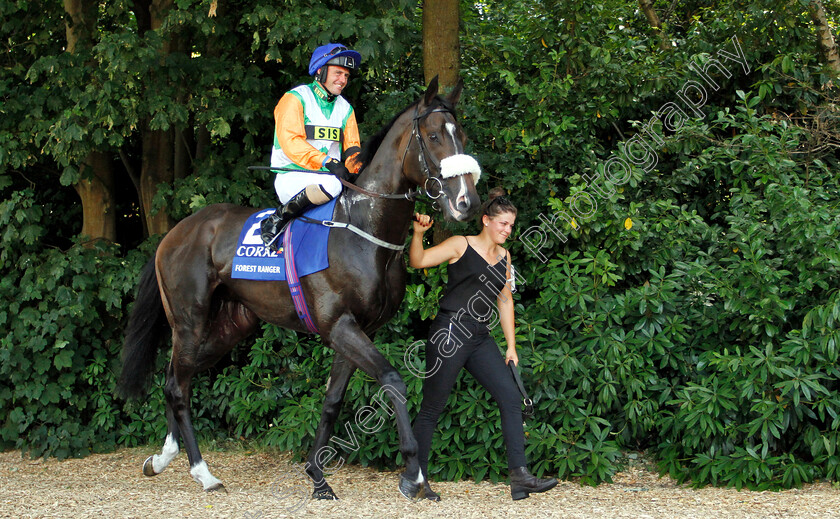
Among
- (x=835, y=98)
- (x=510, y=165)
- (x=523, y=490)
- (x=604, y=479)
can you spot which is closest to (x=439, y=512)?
(x=523, y=490)

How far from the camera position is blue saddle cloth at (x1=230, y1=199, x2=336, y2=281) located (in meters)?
4.60

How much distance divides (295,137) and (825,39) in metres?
4.74

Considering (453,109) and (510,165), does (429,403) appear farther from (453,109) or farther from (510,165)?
(510,165)

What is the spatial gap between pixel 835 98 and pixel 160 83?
19.0 feet

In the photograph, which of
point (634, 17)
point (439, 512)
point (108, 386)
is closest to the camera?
point (439, 512)

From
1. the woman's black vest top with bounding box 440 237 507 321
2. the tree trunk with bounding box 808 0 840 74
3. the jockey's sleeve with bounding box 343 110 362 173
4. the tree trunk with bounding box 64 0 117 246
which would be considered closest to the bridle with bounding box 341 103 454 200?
the jockey's sleeve with bounding box 343 110 362 173

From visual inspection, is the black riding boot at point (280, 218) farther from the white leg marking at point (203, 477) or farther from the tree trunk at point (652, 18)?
the tree trunk at point (652, 18)

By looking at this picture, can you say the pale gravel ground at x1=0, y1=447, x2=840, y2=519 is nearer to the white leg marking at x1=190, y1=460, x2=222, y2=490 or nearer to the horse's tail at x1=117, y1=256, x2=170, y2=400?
the white leg marking at x1=190, y1=460, x2=222, y2=490

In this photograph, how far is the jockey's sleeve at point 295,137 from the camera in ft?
15.2

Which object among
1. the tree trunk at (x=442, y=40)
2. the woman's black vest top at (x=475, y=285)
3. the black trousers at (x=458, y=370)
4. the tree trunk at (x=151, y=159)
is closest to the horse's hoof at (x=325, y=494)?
the black trousers at (x=458, y=370)

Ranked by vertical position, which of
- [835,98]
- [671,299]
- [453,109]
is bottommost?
[671,299]

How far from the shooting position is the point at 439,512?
4.31 m

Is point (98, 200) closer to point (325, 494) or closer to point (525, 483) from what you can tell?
point (325, 494)

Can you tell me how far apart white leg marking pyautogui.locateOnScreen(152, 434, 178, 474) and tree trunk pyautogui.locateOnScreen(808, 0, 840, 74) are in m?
6.15
